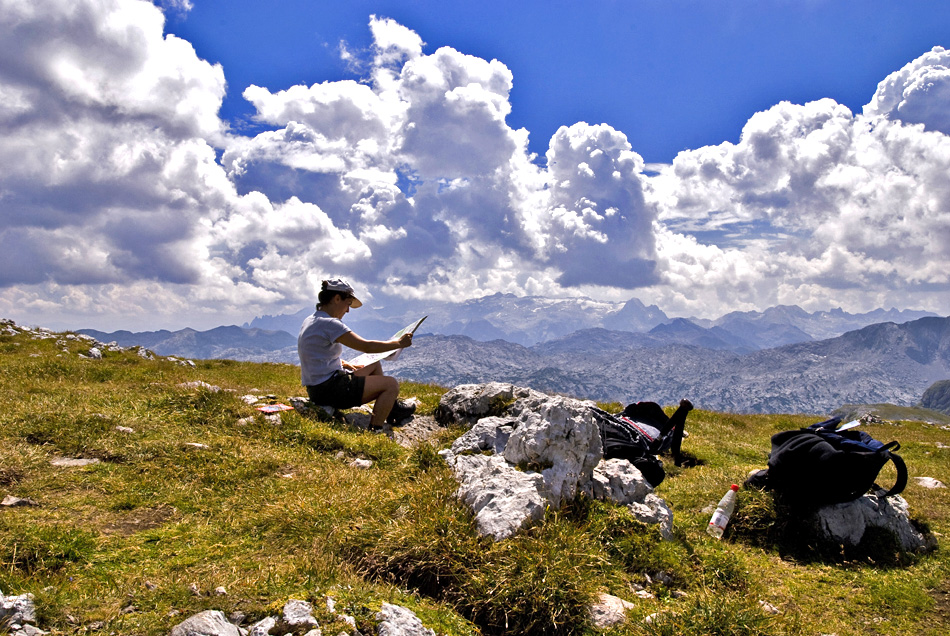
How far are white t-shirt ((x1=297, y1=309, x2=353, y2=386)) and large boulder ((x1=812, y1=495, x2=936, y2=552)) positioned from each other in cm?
988

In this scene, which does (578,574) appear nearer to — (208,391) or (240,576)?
(240,576)

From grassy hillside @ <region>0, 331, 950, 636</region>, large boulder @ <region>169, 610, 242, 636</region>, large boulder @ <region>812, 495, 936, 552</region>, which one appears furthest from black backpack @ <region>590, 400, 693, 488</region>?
large boulder @ <region>169, 610, 242, 636</region>

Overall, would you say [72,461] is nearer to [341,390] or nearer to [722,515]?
[341,390]

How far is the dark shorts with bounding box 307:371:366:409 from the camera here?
461 inches

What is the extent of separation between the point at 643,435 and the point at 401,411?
6.70 meters

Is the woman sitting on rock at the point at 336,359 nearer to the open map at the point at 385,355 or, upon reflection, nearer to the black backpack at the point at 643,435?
the open map at the point at 385,355

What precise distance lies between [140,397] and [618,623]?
11.0 m

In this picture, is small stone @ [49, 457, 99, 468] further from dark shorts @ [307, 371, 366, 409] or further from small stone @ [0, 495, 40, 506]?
dark shorts @ [307, 371, 366, 409]

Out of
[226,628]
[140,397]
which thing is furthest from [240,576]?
[140,397]

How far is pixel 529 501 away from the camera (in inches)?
257

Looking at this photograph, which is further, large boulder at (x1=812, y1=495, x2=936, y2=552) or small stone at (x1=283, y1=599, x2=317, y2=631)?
large boulder at (x1=812, y1=495, x2=936, y2=552)

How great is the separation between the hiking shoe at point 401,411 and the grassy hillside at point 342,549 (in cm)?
351

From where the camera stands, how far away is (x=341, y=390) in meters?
11.7

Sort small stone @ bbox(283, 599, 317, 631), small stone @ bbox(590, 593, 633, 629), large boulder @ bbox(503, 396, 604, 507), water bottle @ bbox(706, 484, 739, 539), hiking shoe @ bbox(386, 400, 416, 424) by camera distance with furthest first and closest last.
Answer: hiking shoe @ bbox(386, 400, 416, 424) < water bottle @ bbox(706, 484, 739, 539) < large boulder @ bbox(503, 396, 604, 507) < small stone @ bbox(590, 593, 633, 629) < small stone @ bbox(283, 599, 317, 631)
